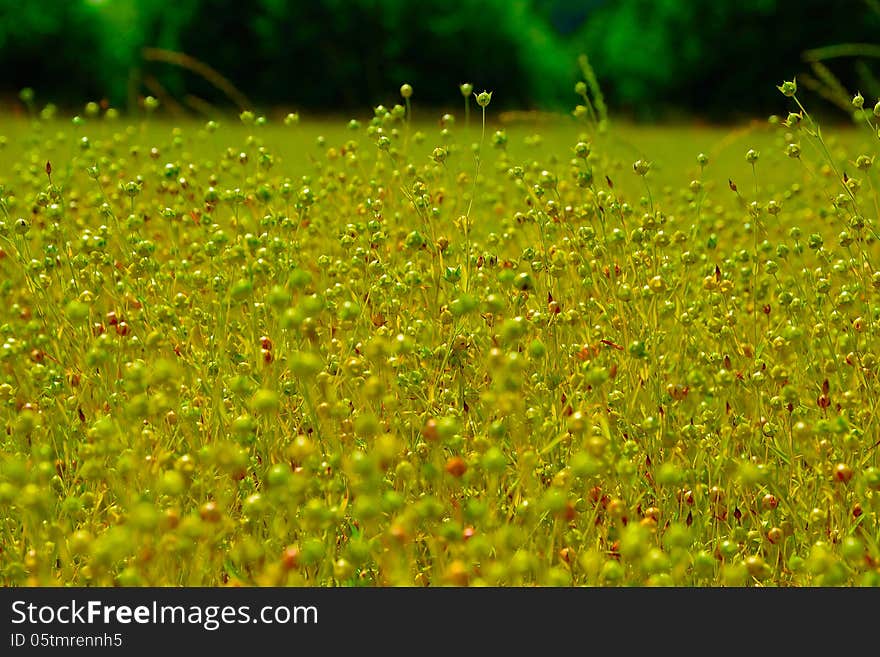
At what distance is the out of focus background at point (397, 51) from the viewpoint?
1602cm

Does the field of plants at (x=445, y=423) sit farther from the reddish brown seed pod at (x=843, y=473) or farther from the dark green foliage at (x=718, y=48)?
the dark green foliage at (x=718, y=48)

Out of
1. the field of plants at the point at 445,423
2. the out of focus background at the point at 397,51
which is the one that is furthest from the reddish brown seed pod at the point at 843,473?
the out of focus background at the point at 397,51

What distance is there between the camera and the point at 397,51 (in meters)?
16.4

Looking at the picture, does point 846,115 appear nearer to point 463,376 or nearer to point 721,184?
point 721,184

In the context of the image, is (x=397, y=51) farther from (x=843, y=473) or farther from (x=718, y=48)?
(x=843, y=473)

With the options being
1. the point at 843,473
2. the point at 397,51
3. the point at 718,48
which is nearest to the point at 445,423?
the point at 843,473

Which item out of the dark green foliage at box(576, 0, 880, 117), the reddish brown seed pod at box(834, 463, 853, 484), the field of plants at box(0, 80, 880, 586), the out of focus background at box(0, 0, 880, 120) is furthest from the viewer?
the out of focus background at box(0, 0, 880, 120)

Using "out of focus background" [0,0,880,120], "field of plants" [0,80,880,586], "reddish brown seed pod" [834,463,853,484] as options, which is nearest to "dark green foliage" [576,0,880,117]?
"out of focus background" [0,0,880,120]

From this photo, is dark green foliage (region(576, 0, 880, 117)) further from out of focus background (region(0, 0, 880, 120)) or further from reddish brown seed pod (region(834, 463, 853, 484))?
reddish brown seed pod (region(834, 463, 853, 484))

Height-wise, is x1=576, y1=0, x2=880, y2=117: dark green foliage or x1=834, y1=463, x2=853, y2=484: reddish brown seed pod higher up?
x1=576, y1=0, x2=880, y2=117: dark green foliage

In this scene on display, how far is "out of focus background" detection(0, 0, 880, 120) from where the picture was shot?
1602cm

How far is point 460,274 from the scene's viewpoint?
254 cm
